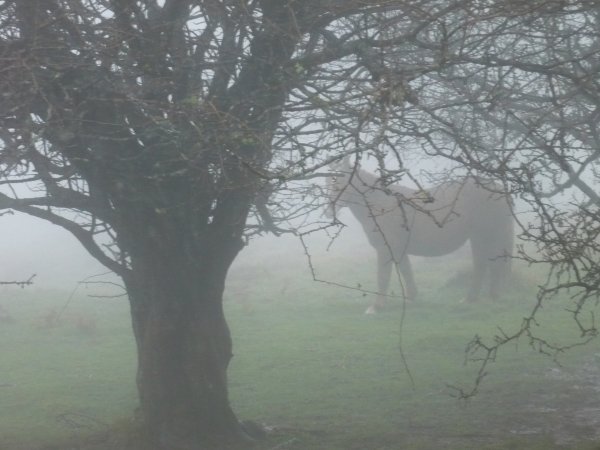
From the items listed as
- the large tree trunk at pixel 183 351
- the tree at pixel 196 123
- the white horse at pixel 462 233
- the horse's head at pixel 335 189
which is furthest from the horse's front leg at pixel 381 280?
the large tree trunk at pixel 183 351

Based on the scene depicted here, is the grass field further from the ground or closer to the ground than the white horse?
closer to the ground

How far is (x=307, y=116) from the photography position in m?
7.99

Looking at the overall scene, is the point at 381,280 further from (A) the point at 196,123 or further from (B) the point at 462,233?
(A) the point at 196,123

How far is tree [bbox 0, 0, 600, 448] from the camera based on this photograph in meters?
6.62

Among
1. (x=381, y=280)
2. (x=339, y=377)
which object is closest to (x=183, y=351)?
(x=339, y=377)

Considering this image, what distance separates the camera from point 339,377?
11.8 meters

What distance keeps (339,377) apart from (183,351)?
13.3 ft

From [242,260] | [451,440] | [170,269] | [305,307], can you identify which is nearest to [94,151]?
[170,269]

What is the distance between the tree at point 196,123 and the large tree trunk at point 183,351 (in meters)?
0.01

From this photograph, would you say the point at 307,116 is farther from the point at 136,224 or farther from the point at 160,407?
the point at 160,407

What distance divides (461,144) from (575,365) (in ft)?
18.6

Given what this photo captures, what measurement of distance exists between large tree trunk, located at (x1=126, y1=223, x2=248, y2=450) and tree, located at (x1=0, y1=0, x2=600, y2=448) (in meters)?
0.01

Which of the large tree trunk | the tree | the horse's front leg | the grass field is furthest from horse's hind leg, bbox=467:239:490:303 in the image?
the large tree trunk

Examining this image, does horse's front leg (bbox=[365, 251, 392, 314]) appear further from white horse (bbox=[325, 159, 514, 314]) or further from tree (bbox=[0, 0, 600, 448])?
tree (bbox=[0, 0, 600, 448])
